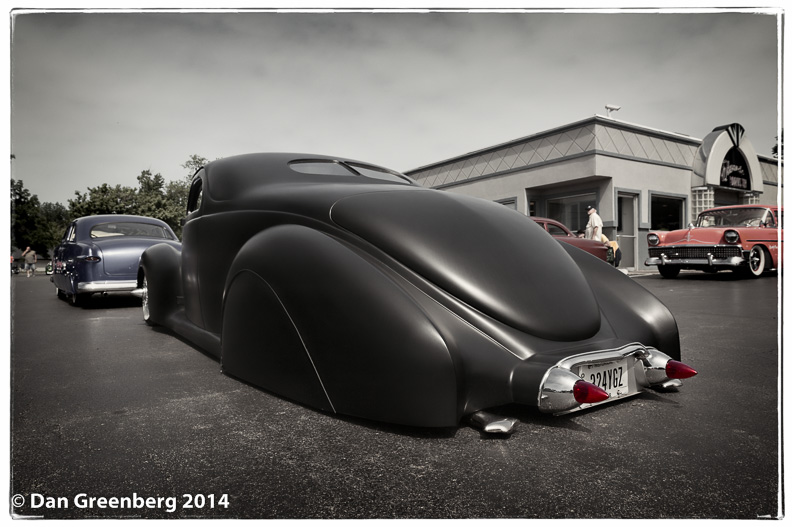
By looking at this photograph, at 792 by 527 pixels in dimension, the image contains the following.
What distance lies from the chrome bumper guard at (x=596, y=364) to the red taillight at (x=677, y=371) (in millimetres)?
15

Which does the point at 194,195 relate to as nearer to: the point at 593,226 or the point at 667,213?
the point at 593,226

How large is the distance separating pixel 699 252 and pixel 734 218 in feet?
3.82

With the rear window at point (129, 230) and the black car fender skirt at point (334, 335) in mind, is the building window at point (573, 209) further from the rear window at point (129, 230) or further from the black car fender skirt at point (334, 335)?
the black car fender skirt at point (334, 335)

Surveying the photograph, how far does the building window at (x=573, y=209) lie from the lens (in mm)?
15250

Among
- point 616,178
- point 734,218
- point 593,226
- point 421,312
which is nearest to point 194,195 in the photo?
point 421,312

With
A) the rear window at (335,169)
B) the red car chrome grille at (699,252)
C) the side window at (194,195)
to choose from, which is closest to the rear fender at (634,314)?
the rear window at (335,169)

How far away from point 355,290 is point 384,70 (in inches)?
Answer: 36.4

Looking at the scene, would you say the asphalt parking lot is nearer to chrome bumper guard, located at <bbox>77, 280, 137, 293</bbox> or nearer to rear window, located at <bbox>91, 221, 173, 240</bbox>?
chrome bumper guard, located at <bbox>77, 280, 137, 293</bbox>

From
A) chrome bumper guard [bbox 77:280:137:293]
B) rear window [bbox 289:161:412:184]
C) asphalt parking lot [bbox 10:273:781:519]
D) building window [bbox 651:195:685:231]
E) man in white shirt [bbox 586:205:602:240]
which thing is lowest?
asphalt parking lot [bbox 10:273:781:519]

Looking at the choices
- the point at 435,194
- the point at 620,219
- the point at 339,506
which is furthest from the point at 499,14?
the point at 620,219

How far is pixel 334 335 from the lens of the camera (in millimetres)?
1782

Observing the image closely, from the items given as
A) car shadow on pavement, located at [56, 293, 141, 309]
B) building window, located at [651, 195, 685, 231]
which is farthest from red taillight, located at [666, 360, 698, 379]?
building window, located at [651, 195, 685, 231]

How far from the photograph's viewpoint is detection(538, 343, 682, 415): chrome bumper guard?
158cm

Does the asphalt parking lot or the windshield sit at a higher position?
the windshield
